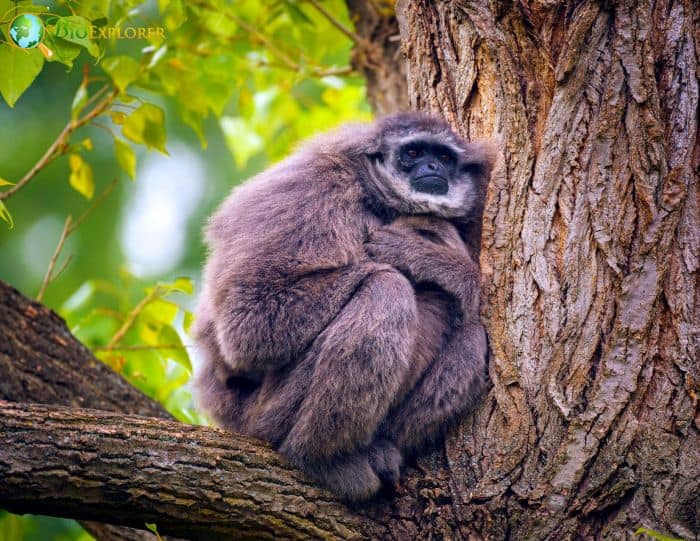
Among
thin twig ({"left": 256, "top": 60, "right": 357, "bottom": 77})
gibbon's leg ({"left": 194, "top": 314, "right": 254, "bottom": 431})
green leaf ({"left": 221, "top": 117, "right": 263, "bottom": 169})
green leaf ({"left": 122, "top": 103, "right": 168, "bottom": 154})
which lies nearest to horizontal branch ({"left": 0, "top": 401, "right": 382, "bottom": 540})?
gibbon's leg ({"left": 194, "top": 314, "right": 254, "bottom": 431})

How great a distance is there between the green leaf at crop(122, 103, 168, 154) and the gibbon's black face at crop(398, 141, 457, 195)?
5.49 feet

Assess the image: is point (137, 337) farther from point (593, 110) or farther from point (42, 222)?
point (42, 222)

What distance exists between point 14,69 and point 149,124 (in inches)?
61.2

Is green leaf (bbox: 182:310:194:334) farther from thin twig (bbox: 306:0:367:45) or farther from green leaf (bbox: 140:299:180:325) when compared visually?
thin twig (bbox: 306:0:367:45)

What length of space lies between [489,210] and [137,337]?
10.2 ft

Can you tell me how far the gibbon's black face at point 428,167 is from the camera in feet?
18.3

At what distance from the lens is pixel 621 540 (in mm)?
3734

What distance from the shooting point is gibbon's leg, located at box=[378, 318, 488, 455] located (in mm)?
4348

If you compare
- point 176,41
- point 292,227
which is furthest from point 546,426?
point 176,41

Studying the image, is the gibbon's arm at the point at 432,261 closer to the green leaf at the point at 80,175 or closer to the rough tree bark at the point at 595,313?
the rough tree bark at the point at 595,313

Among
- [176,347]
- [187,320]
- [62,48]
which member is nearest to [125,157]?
[187,320]

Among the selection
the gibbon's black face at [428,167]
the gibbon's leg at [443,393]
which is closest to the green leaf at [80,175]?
the gibbon's black face at [428,167]

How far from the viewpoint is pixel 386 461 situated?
4355 mm

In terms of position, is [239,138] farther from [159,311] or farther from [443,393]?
[443,393]
